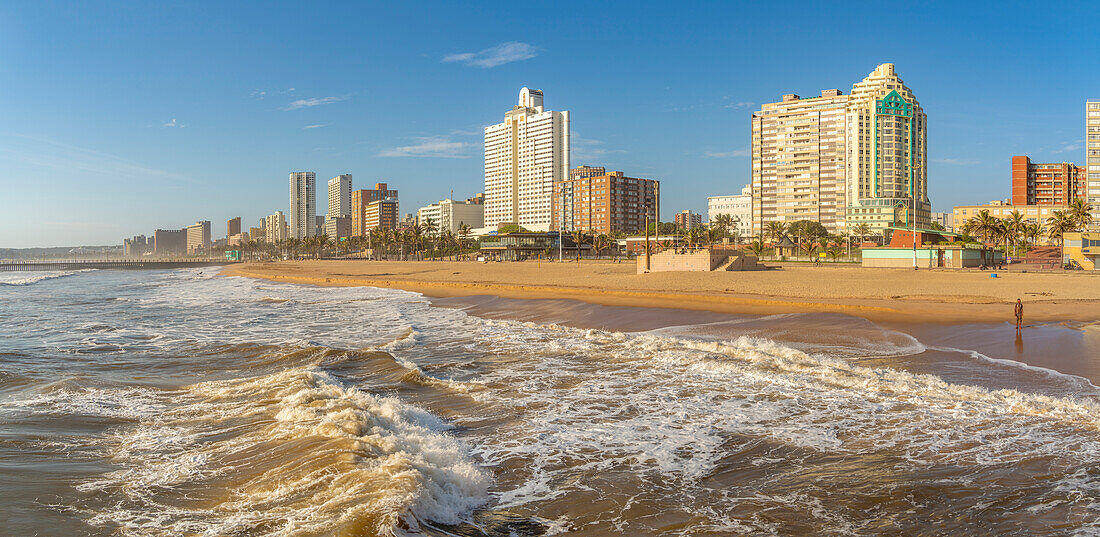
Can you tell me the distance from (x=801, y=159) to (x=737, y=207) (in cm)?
3886

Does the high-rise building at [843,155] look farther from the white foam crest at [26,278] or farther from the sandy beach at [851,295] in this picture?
the white foam crest at [26,278]

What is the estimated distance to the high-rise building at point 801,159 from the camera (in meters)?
128

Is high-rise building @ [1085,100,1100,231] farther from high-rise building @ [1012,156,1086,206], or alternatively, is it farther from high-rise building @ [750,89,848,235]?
high-rise building @ [750,89,848,235]

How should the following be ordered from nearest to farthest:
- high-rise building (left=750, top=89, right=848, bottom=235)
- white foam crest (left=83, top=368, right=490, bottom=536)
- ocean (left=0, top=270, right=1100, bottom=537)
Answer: white foam crest (left=83, top=368, right=490, bottom=536), ocean (left=0, top=270, right=1100, bottom=537), high-rise building (left=750, top=89, right=848, bottom=235)

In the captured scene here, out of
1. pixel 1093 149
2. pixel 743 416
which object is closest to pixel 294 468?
pixel 743 416

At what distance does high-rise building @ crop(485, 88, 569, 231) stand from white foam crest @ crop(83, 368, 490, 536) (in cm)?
16105

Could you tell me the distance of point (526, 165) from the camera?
187 m

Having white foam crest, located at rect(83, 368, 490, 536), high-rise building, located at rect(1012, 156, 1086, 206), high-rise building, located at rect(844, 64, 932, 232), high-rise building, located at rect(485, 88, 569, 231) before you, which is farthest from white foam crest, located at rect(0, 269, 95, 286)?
high-rise building, located at rect(1012, 156, 1086, 206)

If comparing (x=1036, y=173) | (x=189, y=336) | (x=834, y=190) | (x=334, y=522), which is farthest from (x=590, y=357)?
(x=1036, y=173)

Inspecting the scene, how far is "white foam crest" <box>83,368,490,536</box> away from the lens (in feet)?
16.7

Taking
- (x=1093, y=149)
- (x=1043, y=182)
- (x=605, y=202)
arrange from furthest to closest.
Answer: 1. (x=605, y=202)
2. (x=1043, y=182)
3. (x=1093, y=149)

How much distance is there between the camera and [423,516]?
16.7 ft

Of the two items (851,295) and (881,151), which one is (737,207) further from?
(851,295)

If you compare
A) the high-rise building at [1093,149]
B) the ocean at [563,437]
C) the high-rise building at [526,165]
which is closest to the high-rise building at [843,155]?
the high-rise building at [1093,149]
